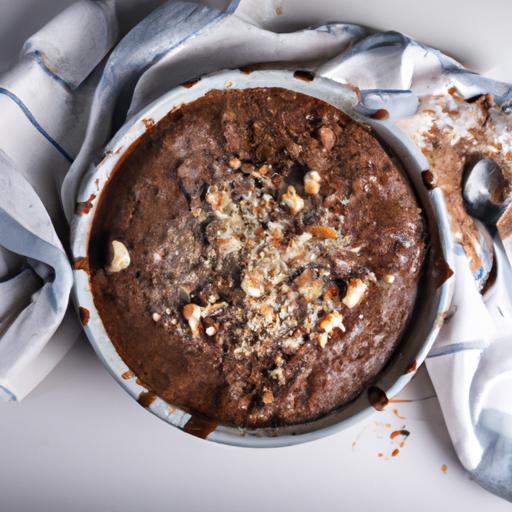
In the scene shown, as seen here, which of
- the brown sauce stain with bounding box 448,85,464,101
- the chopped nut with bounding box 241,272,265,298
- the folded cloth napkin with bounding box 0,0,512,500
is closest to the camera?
the chopped nut with bounding box 241,272,265,298

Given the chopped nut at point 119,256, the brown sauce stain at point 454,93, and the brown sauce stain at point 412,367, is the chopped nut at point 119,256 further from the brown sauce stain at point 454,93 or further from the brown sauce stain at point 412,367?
the brown sauce stain at point 454,93

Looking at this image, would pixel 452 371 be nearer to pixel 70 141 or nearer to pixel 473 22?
pixel 473 22

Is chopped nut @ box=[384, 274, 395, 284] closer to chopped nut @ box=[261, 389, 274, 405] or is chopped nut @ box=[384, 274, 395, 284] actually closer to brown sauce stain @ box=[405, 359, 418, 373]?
brown sauce stain @ box=[405, 359, 418, 373]

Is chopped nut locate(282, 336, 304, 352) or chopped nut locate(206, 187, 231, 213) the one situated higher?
chopped nut locate(206, 187, 231, 213)

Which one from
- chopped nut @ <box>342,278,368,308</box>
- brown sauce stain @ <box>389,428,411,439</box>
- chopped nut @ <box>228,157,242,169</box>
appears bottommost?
brown sauce stain @ <box>389,428,411,439</box>

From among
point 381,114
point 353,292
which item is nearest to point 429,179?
point 381,114

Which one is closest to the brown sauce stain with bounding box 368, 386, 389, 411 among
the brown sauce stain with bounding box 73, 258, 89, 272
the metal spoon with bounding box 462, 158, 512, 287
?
the metal spoon with bounding box 462, 158, 512, 287

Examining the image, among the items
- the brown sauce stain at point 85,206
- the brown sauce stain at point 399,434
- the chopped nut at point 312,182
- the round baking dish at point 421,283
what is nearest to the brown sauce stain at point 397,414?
the brown sauce stain at point 399,434

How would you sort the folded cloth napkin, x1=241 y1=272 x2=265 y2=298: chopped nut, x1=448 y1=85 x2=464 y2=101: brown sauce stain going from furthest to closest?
x1=448 y1=85 x2=464 y2=101: brown sauce stain, the folded cloth napkin, x1=241 y1=272 x2=265 y2=298: chopped nut
